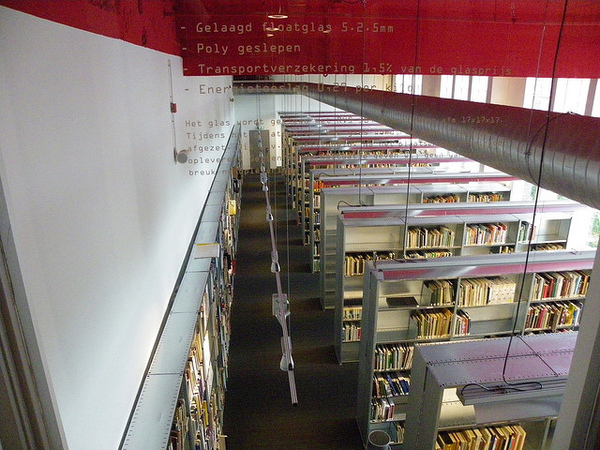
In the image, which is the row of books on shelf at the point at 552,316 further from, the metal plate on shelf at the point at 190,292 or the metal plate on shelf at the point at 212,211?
the metal plate on shelf at the point at 212,211

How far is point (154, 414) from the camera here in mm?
2678

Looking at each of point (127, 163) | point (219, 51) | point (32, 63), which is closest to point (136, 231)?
point (127, 163)

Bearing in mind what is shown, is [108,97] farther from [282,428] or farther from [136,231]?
[282,428]

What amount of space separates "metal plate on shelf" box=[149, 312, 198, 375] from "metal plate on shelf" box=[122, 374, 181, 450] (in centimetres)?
10

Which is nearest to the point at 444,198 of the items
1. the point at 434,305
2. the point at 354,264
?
the point at 354,264

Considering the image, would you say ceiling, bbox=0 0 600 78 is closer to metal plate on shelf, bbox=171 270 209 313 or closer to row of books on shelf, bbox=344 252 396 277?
metal plate on shelf, bbox=171 270 209 313

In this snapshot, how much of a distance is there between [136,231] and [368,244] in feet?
16.2

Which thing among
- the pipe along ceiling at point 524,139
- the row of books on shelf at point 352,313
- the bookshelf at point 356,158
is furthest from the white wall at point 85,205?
the bookshelf at point 356,158

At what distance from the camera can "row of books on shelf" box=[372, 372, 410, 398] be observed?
5754 millimetres

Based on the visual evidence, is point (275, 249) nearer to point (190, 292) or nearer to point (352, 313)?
point (190, 292)

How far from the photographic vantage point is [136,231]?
9.87ft

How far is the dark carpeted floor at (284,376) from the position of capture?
5863 mm

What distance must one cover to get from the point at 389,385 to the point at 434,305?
4.17 feet

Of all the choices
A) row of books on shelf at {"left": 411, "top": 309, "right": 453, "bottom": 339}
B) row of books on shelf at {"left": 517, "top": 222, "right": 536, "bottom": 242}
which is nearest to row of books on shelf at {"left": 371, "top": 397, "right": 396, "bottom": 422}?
row of books on shelf at {"left": 411, "top": 309, "right": 453, "bottom": 339}
